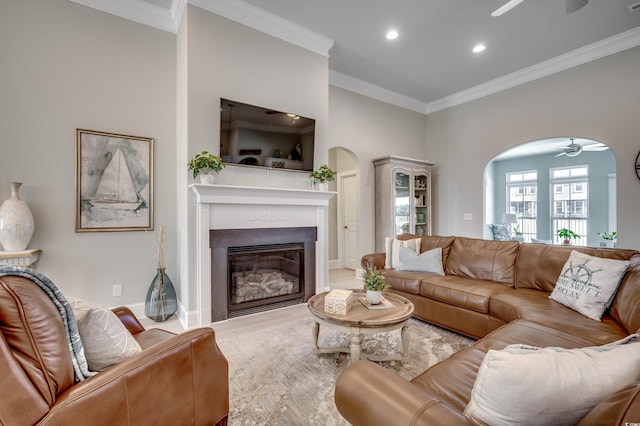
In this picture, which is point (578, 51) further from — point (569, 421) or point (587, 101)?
point (569, 421)

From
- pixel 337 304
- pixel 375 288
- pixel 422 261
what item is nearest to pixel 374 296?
pixel 375 288

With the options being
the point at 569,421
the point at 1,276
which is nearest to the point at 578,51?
the point at 569,421

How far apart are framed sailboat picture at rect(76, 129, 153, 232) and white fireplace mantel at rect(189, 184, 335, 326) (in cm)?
75

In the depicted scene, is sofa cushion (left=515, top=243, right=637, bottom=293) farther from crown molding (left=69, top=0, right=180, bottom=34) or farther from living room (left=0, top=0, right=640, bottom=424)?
crown molding (left=69, top=0, right=180, bottom=34)

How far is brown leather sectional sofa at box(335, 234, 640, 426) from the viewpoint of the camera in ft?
2.77

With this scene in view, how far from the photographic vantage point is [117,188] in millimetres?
3170

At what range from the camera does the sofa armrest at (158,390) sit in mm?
976

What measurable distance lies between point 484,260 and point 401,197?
2390 mm

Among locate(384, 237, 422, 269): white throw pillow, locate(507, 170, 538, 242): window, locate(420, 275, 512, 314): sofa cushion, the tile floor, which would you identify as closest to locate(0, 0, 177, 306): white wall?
the tile floor

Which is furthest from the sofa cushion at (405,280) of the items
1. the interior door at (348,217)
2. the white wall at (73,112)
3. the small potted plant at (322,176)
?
the interior door at (348,217)

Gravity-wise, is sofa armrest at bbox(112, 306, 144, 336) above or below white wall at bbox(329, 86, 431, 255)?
below

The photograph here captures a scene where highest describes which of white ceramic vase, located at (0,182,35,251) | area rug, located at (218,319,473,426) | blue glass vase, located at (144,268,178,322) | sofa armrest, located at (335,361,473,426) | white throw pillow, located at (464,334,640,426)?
white ceramic vase, located at (0,182,35,251)

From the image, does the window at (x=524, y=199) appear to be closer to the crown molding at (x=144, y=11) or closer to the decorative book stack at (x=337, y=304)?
the decorative book stack at (x=337, y=304)

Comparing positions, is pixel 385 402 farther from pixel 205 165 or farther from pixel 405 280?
pixel 205 165
